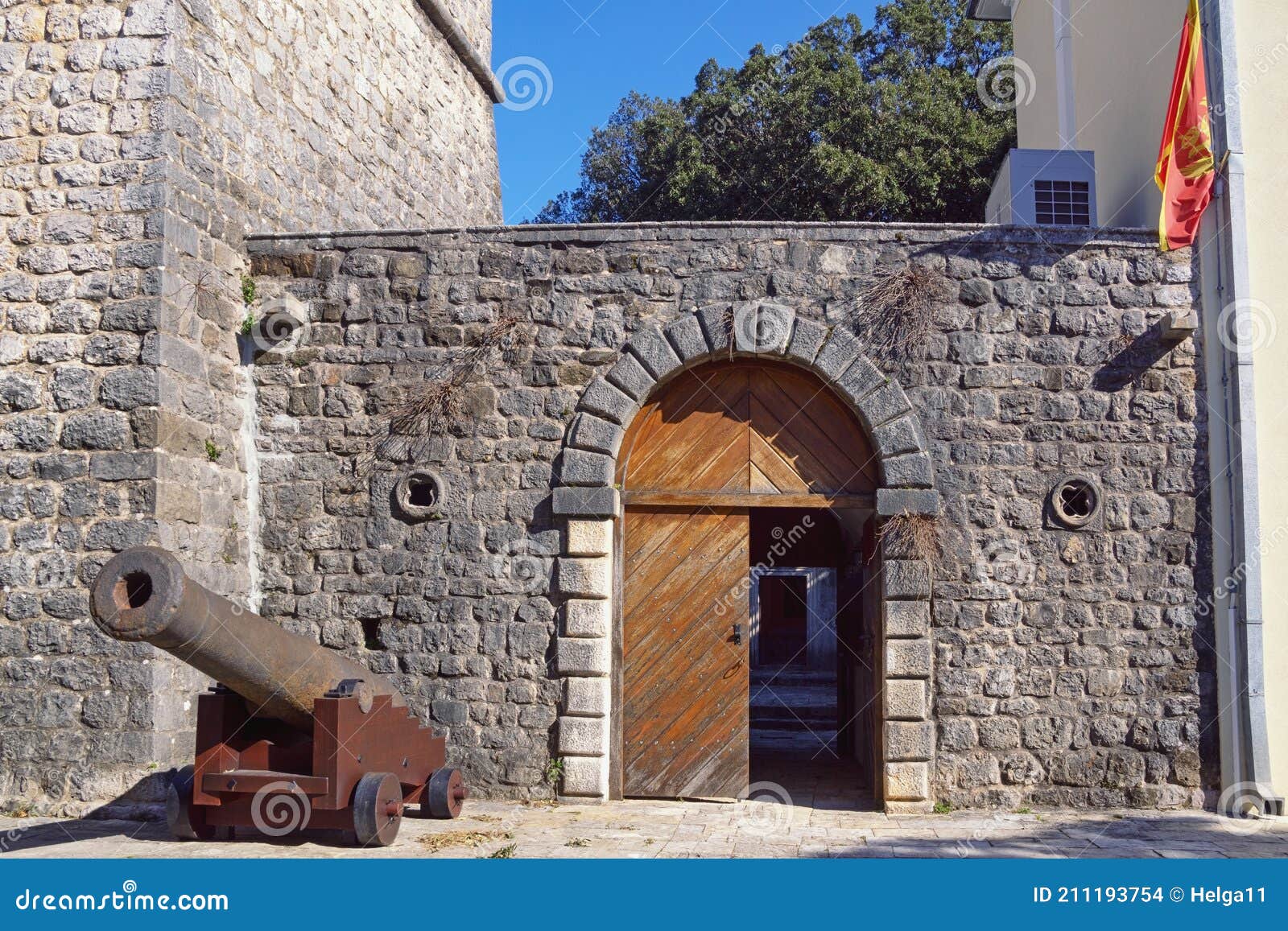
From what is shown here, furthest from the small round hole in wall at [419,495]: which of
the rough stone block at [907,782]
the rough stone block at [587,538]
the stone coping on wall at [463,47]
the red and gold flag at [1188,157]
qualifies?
the stone coping on wall at [463,47]

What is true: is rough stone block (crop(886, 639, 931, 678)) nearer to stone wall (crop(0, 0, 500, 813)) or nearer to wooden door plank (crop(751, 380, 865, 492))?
wooden door plank (crop(751, 380, 865, 492))

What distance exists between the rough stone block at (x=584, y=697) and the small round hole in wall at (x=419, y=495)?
4.58 ft

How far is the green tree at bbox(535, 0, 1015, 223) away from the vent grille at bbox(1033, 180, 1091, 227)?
29.4 feet

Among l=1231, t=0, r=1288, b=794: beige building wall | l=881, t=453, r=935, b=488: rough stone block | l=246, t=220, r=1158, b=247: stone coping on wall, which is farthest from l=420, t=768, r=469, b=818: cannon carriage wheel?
l=1231, t=0, r=1288, b=794: beige building wall

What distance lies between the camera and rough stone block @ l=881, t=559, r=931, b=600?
6.88 metres

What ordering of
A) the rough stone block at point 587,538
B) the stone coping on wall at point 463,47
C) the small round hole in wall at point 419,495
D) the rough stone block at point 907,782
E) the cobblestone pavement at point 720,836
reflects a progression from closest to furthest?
1. the cobblestone pavement at point 720,836
2. the rough stone block at point 907,782
3. the rough stone block at point 587,538
4. the small round hole in wall at point 419,495
5. the stone coping on wall at point 463,47

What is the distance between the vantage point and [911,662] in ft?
22.5

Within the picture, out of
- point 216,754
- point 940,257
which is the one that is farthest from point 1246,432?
point 216,754

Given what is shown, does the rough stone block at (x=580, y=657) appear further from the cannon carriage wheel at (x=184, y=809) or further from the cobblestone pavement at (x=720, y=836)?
the cannon carriage wheel at (x=184, y=809)

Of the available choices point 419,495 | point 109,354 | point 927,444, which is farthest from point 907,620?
point 109,354

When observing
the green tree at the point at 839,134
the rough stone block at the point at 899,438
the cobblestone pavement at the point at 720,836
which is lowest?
the cobblestone pavement at the point at 720,836

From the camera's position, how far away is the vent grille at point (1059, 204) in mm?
8750

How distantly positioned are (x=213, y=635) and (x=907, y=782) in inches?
162

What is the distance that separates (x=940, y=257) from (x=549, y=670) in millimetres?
3638
